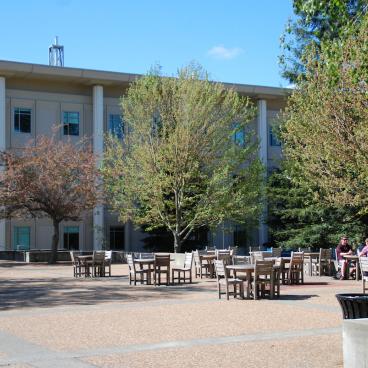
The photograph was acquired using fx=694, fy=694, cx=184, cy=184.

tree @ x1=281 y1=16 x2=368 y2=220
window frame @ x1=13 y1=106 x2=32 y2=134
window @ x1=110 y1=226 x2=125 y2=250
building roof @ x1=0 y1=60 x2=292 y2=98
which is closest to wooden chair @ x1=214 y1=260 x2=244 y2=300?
tree @ x1=281 y1=16 x2=368 y2=220

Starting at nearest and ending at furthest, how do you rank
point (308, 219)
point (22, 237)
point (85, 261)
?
point (85, 261) → point (308, 219) → point (22, 237)

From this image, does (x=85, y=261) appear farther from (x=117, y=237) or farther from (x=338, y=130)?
(x=117, y=237)

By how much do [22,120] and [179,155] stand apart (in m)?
17.8

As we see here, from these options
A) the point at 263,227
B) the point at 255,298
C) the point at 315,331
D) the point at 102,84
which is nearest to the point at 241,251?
the point at 263,227

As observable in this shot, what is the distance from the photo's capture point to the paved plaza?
9797 mm

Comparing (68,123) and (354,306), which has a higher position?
(68,123)

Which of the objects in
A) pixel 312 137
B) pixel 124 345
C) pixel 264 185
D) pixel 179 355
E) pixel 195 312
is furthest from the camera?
pixel 264 185

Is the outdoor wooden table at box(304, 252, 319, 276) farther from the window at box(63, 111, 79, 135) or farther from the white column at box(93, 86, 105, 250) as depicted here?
the window at box(63, 111, 79, 135)

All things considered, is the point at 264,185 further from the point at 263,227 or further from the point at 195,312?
the point at 195,312

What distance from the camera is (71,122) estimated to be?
169 feet

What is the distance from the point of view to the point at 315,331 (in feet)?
40.2

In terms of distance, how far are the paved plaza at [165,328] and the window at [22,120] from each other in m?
29.9

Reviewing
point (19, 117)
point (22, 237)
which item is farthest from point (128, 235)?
point (19, 117)

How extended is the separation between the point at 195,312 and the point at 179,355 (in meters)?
5.06
